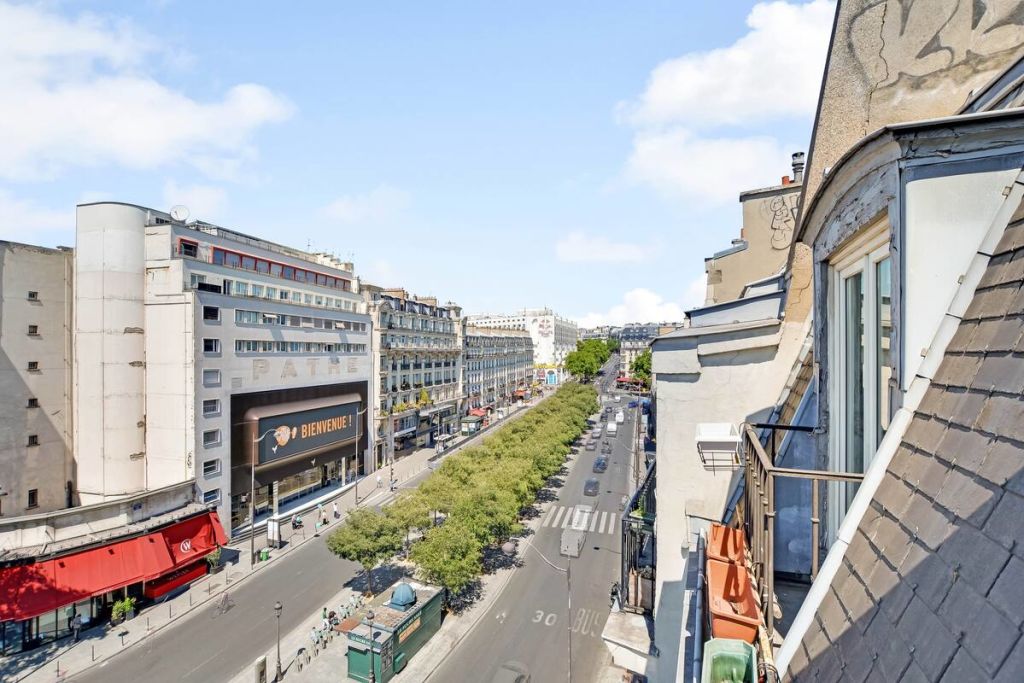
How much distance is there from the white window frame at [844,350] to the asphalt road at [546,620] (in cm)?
1903

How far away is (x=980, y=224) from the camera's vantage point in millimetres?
3035

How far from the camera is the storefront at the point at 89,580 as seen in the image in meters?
21.1

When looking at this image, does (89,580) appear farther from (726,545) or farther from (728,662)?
(728,662)

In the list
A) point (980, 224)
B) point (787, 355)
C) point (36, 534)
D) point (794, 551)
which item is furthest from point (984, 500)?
point (36, 534)

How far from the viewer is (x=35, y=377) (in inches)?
1074

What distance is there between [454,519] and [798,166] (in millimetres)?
20902

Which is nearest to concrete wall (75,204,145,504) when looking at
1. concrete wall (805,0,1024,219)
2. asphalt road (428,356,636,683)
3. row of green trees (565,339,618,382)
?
asphalt road (428,356,636,683)

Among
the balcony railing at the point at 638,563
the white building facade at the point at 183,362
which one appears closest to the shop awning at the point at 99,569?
the white building facade at the point at 183,362

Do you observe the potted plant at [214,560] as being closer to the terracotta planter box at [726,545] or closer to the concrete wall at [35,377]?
the concrete wall at [35,377]

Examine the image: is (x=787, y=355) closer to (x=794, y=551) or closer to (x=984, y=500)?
(x=794, y=551)

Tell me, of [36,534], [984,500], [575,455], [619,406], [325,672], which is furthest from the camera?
[619,406]

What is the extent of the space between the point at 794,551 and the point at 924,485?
4201 millimetres

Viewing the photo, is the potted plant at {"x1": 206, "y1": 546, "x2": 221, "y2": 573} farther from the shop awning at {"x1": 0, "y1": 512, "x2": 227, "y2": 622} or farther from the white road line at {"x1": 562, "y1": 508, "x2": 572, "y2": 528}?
the white road line at {"x1": 562, "y1": 508, "x2": 572, "y2": 528}

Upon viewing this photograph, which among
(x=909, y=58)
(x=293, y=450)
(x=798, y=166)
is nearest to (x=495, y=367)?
(x=293, y=450)
